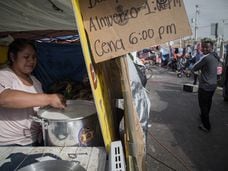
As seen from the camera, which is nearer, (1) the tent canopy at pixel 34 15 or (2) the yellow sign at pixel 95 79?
(2) the yellow sign at pixel 95 79

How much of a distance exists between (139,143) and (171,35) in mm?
739

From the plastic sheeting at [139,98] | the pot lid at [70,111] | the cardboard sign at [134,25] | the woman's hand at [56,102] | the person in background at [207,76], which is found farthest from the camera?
the person in background at [207,76]

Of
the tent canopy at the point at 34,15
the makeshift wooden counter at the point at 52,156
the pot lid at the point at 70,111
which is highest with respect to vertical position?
the tent canopy at the point at 34,15

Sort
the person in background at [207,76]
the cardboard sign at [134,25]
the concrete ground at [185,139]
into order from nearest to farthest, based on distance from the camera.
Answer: the cardboard sign at [134,25] < the concrete ground at [185,139] < the person in background at [207,76]

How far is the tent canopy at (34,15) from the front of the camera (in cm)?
278

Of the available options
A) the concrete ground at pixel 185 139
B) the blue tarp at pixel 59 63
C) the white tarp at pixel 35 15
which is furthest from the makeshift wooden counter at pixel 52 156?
the concrete ground at pixel 185 139

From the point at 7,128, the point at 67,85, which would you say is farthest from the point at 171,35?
the point at 67,85

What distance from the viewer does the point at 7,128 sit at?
223 cm

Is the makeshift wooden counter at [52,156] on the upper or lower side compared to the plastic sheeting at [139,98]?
lower

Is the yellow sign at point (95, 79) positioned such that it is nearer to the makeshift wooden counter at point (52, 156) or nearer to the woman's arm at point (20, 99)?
the makeshift wooden counter at point (52, 156)

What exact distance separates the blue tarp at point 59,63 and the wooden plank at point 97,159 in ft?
7.91

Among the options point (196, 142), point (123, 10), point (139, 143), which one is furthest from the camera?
point (196, 142)

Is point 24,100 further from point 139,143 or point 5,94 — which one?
point 139,143

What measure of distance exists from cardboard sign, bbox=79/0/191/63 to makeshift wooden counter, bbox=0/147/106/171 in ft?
2.07
